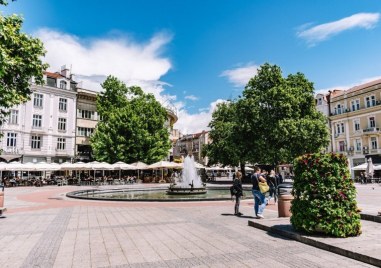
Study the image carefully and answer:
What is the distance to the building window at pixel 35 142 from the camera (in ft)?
151

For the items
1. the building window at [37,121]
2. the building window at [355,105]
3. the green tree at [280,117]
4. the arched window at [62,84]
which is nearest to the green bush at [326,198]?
the green tree at [280,117]

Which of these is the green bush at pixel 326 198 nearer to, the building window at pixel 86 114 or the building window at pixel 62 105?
the building window at pixel 62 105

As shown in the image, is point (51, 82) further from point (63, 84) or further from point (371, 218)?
Answer: point (371, 218)

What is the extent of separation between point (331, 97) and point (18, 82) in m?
50.6

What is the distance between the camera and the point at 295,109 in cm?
3469

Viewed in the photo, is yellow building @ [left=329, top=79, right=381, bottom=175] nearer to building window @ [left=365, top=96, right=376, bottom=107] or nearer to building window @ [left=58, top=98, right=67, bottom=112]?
building window @ [left=365, top=96, right=376, bottom=107]

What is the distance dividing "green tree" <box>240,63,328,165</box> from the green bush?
81.5 feet

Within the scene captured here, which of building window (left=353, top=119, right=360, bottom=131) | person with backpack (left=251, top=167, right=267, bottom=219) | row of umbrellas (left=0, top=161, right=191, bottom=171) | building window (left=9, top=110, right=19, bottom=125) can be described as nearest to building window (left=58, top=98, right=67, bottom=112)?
building window (left=9, top=110, right=19, bottom=125)

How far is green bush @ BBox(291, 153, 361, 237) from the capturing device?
7680 millimetres

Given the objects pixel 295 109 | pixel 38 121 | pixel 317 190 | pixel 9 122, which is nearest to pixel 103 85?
pixel 38 121

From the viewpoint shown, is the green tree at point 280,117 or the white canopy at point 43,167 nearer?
the green tree at point 280,117

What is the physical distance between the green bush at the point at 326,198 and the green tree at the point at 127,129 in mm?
37355

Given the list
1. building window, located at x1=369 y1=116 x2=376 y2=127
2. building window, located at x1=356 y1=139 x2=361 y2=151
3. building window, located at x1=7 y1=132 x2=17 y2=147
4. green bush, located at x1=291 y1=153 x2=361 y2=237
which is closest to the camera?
green bush, located at x1=291 y1=153 x2=361 y2=237

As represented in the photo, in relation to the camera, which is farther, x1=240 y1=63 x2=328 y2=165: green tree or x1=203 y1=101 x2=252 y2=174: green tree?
x1=203 y1=101 x2=252 y2=174: green tree
